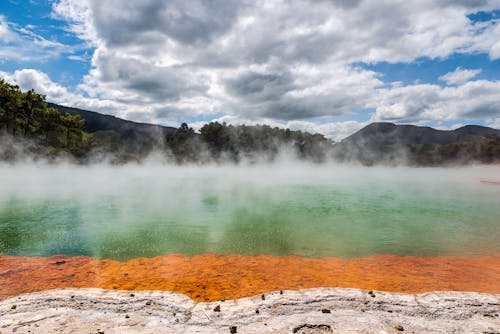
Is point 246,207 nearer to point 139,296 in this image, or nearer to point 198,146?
point 139,296

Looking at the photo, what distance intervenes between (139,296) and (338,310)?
3.13 m

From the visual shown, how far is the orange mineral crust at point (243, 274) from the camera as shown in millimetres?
6387

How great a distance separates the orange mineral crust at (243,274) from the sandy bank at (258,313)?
139 cm

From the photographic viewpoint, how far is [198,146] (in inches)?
2685

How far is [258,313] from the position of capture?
435 cm

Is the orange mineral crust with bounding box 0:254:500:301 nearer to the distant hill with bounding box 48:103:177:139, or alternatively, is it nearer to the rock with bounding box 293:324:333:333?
the rock with bounding box 293:324:333:333

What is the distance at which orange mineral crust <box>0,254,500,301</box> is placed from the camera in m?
6.39

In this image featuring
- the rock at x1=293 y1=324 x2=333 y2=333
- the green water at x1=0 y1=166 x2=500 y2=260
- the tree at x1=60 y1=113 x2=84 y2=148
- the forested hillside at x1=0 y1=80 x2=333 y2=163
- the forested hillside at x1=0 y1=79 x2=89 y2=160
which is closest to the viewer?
the rock at x1=293 y1=324 x2=333 y2=333

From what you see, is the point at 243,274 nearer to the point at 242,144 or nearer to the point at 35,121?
the point at 35,121

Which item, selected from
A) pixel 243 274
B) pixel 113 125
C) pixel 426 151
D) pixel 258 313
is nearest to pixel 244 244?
pixel 243 274

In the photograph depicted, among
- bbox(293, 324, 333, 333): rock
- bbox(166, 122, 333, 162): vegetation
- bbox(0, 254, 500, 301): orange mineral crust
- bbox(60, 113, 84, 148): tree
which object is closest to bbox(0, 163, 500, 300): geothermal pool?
bbox(0, 254, 500, 301): orange mineral crust

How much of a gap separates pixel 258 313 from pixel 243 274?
2.87 m

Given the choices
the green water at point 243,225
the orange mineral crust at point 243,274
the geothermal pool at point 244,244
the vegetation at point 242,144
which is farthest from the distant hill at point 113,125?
the orange mineral crust at point 243,274

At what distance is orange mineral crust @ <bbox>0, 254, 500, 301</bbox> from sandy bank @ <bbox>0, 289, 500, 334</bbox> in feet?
4.55
